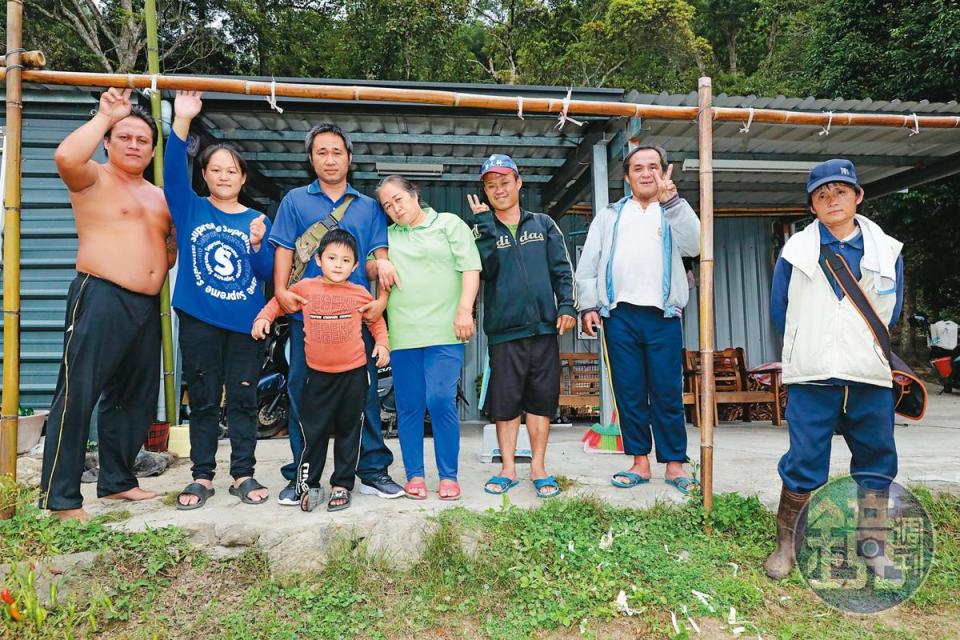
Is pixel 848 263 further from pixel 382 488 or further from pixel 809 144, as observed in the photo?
pixel 809 144

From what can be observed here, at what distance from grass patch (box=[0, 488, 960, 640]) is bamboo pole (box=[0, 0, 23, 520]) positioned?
313mm

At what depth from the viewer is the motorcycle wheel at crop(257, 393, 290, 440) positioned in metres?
6.80

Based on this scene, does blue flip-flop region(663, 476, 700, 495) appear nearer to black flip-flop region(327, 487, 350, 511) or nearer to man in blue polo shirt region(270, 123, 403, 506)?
man in blue polo shirt region(270, 123, 403, 506)

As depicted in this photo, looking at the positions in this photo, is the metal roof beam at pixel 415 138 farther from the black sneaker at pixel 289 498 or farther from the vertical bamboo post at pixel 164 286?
the black sneaker at pixel 289 498

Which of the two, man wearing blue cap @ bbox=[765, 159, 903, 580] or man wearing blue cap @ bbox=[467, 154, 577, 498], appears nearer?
man wearing blue cap @ bbox=[765, 159, 903, 580]

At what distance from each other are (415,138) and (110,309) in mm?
3821

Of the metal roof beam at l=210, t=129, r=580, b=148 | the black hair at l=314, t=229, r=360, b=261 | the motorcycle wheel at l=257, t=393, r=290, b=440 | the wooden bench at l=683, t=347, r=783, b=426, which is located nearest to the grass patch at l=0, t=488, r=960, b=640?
the black hair at l=314, t=229, r=360, b=261

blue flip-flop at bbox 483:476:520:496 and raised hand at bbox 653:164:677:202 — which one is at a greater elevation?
raised hand at bbox 653:164:677:202

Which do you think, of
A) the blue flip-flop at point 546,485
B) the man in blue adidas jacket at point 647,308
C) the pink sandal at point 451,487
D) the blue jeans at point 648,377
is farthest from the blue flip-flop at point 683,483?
the pink sandal at point 451,487

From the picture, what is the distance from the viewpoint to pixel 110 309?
313 cm

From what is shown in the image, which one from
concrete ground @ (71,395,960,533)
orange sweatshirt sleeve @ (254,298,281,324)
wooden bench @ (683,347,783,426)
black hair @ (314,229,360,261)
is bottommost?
concrete ground @ (71,395,960,533)

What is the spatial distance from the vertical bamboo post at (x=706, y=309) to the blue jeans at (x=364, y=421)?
1828 millimetres

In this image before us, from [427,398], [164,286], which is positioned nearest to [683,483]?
[427,398]

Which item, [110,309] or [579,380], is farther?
[579,380]
